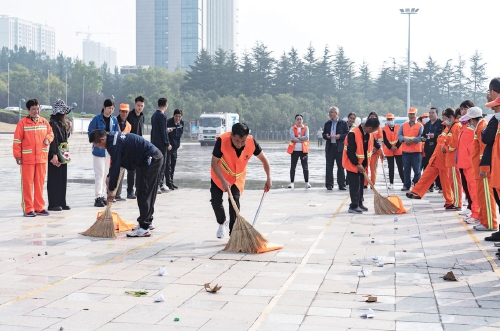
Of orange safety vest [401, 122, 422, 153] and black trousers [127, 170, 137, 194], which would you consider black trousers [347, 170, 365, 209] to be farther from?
black trousers [127, 170, 137, 194]

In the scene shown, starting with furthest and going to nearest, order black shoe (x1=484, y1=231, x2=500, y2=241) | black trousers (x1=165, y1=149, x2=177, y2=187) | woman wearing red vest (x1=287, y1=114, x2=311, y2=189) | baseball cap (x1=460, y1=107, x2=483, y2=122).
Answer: woman wearing red vest (x1=287, y1=114, x2=311, y2=189)
black trousers (x1=165, y1=149, x2=177, y2=187)
baseball cap (x1=460, y1=107, x2=483, y2=122)
black shoe (x1=484, y1=231, x2=500, y2=241)

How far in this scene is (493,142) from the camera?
8.41 metres

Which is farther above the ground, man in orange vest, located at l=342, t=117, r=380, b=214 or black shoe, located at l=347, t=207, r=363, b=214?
man in orange vest, located at l=342, t=117, r=380, b=214

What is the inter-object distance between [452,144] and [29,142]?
7213mm

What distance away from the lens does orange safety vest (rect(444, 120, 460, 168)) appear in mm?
11883

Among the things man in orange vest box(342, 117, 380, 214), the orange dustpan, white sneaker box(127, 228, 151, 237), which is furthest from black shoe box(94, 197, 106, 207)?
man in orange vest box(342, 117, 380, 214)

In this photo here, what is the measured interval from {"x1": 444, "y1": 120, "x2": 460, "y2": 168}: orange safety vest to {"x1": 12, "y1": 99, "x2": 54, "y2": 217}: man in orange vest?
6.93m

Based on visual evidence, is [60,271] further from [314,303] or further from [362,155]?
[362,155]

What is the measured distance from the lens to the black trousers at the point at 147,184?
919 centimetres

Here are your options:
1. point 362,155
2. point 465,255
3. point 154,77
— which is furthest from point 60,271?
point 154,77

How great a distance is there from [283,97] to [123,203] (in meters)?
70.4

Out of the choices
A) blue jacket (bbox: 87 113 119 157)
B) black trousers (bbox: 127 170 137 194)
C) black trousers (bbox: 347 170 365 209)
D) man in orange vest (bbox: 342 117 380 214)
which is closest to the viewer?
man in orange vest (bbox: 342 117 380 214)

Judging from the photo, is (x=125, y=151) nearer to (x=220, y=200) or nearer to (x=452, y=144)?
(x=220, y=200)

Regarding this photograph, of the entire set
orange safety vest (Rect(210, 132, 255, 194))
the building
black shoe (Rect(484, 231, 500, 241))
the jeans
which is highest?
the building
